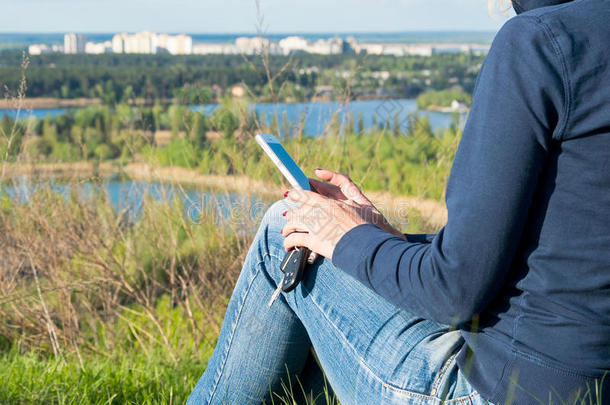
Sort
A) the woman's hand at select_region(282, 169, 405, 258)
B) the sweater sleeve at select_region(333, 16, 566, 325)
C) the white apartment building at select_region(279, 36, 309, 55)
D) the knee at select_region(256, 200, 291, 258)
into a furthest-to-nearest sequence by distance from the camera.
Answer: the white apartment building at select_region(279, 36, 309, 55), the knee at select_region(256, 200, 291, 258), the woman's hand at select_region(282, 169, 405, 258), the sweater sleeve at select_region(333, 16, 566, 325)

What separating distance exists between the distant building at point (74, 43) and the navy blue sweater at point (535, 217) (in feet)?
28.2

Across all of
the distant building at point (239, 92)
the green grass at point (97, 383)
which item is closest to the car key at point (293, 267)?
the green grass at point (97, 383)

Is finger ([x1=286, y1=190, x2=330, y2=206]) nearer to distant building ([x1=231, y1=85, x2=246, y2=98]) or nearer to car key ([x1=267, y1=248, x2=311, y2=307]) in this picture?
car key ([x1=267, y1=248, x2=311, y2=307])

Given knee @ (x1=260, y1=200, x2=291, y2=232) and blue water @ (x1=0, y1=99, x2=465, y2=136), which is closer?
knee @ (x1=260, y1=200, x2=291, y2=232)

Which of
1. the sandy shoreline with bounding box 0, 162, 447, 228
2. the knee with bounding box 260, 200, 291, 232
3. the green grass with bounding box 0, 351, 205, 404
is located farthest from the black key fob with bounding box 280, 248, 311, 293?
the sandy shoreline with bounding box 0, 162, 447, 228

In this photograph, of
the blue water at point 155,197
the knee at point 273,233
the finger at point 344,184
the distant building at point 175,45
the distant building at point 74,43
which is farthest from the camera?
the distant building at point 74,43

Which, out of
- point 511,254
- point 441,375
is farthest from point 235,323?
point 511,254

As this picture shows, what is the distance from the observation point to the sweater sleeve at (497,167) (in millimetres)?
808

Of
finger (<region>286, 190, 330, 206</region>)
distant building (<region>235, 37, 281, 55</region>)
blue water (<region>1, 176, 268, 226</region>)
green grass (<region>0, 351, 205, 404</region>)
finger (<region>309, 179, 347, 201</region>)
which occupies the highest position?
distant building (<region>235, 37, 281, 55</region>)

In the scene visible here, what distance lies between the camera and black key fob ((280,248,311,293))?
117 cm

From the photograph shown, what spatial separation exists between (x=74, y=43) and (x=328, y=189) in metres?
8.79

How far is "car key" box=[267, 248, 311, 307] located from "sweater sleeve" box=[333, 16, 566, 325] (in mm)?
294

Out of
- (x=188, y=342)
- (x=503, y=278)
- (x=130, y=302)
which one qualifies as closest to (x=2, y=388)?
(x=188, y=342)

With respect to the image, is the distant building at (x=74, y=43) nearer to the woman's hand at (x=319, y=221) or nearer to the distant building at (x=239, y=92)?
the distant building at (x=239, y=92)
